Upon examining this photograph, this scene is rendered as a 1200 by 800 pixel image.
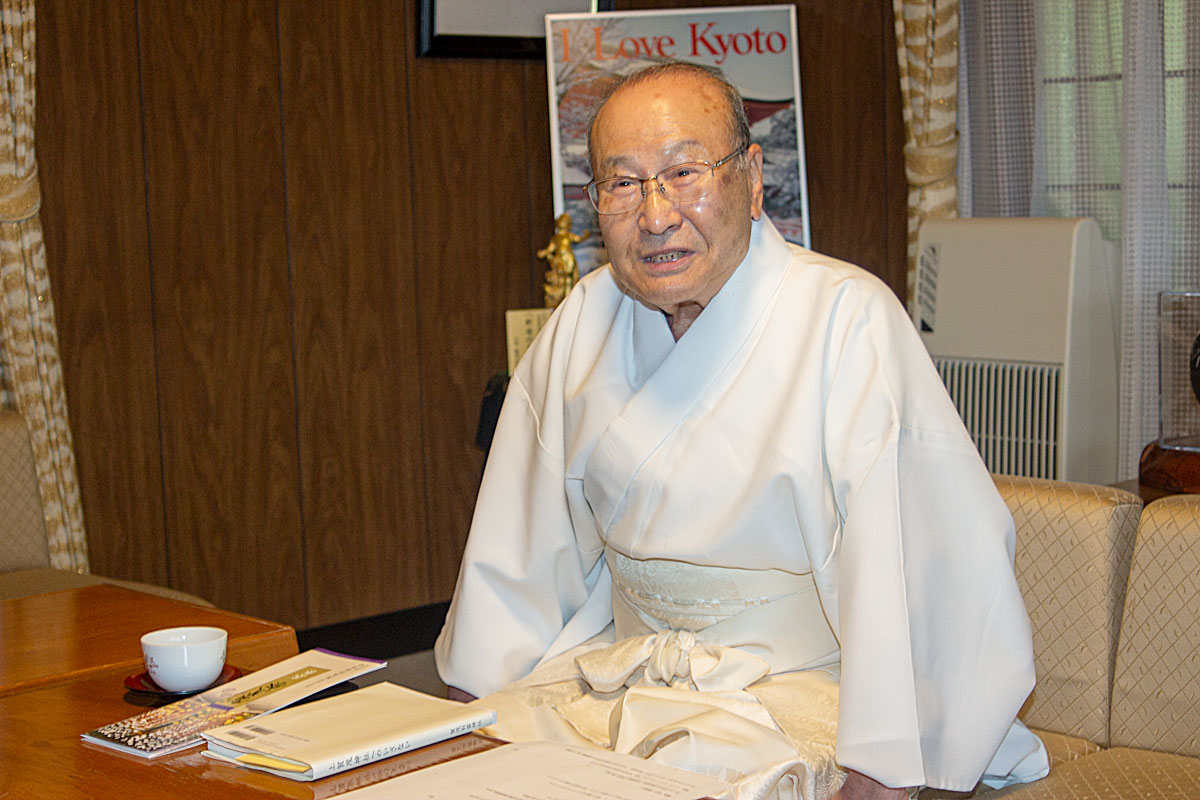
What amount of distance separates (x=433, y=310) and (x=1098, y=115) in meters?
1.94

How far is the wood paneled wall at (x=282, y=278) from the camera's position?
346 cm

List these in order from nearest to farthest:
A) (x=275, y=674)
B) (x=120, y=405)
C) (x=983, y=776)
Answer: (x=275, y=674)
(x=983, y=776)
(x=120, y=405)

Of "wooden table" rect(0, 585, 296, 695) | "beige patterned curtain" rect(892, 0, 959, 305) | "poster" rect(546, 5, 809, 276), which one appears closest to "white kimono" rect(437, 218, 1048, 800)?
"wooden table" rect(0, 585, 296, 695)

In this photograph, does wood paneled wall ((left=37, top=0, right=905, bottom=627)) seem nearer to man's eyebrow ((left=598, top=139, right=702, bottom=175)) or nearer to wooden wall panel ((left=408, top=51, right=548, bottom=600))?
wooden wall panel ((left=408, top=51, right=548, bottom=600))

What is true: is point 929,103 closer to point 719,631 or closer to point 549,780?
point 719,631

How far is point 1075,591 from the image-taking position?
1918 mm

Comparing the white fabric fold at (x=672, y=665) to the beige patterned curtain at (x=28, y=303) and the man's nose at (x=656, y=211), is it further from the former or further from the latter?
the beige patterned curtain at (x=28, y=303)

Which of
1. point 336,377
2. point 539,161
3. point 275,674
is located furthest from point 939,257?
A: point 275,674

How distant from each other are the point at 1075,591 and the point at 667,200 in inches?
31.8

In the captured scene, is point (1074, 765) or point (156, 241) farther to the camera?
point (156, 241)

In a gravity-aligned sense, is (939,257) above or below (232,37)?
below

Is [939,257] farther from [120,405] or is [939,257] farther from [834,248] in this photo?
[120,405]

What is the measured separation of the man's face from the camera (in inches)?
66.6

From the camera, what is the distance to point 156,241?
354cm
